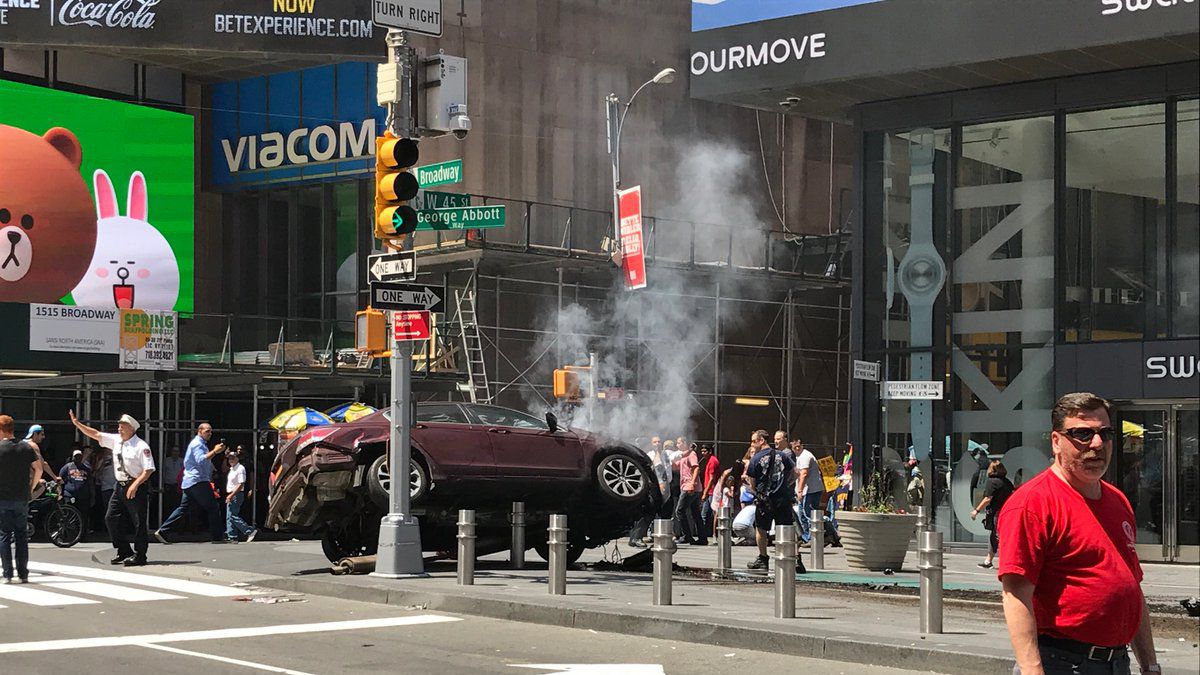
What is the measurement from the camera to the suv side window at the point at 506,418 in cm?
1836

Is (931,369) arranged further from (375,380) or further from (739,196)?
(739,196)

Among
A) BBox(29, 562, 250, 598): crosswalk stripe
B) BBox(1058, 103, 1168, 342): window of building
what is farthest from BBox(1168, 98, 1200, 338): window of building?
BBox(29, 562, 250, 598): crosswalk stripe

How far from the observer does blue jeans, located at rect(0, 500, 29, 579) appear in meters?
16.6

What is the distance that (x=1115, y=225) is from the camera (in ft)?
80.3

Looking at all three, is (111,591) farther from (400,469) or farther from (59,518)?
(59,518)

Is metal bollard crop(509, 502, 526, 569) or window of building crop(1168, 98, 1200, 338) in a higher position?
window of building crop(1168, 98, 1200, 338)

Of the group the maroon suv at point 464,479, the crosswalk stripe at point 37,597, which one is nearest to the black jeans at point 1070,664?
the crosswalk stripe at point 37,597

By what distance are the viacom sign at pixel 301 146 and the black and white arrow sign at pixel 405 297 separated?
848 inches

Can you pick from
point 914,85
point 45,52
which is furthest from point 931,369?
point 45,52

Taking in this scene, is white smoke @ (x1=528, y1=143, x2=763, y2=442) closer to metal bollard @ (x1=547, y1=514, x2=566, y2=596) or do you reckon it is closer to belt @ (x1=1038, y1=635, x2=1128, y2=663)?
metal bollard @ (x1=547, y1=514, x2=566, y2=596)

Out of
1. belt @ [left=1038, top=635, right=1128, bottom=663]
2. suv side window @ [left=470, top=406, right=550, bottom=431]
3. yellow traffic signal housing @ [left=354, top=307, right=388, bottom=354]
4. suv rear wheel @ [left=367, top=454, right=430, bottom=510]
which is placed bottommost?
suv rear wheel @ [left=367, top=454, right=430, bottom=510]

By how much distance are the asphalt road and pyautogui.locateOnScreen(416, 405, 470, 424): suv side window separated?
10.7ft

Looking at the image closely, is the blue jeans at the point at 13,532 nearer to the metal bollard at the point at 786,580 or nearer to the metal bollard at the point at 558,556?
the metal bollard at the point at 558,556

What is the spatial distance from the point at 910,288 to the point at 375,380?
1098 centimetres
